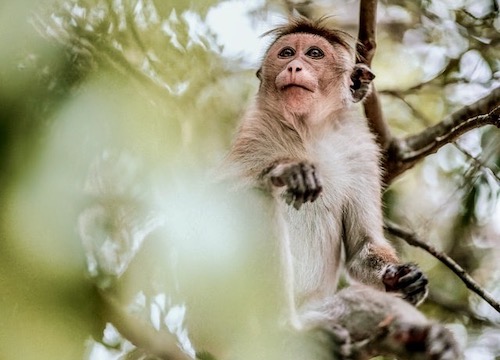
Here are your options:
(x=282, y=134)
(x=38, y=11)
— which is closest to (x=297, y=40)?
(x=282, y=134)

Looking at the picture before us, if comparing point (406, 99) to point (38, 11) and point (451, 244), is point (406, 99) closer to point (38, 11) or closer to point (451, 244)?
point (451, 244)

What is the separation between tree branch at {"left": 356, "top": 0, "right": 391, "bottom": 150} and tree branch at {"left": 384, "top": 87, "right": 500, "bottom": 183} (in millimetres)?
78

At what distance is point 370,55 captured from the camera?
272 cm

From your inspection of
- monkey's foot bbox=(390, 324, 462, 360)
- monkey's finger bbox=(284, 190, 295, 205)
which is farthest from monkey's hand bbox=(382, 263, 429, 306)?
monkey's finger bbox=(284, 190, 295, 205)

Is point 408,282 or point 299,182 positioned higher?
point 299,182

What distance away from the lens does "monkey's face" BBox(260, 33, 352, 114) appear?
2.46 meters

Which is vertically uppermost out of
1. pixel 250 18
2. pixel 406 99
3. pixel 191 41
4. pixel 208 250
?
pixel 191 41

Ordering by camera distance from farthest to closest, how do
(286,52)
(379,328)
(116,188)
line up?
(286,52) → (379,328) → (116,188)

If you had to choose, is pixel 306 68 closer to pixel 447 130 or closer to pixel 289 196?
pixel 447 130

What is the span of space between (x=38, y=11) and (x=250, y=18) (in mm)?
1349

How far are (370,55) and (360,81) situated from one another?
0.69 ft

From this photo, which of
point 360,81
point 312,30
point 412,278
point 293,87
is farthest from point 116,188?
point 312,30

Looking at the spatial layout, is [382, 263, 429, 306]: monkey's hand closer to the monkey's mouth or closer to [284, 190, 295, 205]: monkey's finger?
[284, 190, 295, 205]: monkey's finger

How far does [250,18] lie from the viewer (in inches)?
86.6
